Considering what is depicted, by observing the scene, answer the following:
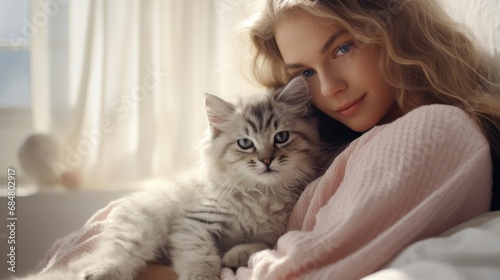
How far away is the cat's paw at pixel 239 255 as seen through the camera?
1217mm

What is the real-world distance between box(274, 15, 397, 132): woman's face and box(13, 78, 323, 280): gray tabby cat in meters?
0.11

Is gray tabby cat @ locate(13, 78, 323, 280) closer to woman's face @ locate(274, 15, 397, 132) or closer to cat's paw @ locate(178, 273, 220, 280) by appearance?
cat's paw @ locate(178, 273, 220, 280)

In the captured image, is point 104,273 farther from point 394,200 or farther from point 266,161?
point 394,200

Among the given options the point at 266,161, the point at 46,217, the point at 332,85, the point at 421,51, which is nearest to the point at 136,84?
the point at 46,217

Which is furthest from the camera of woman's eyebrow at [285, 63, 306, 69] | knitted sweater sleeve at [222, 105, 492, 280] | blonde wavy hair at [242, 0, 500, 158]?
woman's eyebrow at [285, 63, 306, 69]

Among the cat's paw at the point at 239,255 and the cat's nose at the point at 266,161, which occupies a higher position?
the cat's nose at the point at 266,161

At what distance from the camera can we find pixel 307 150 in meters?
1.45

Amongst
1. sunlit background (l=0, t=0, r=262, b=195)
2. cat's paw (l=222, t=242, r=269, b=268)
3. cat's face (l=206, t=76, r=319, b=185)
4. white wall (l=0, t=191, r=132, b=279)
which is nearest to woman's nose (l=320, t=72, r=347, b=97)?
cat's face (l=206, t=76, r=319, b=185)

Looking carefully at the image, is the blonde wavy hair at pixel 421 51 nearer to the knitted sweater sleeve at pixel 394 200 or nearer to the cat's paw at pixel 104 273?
the knitted sweater sleeve at pixel 394 200

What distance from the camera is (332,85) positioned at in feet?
4.35

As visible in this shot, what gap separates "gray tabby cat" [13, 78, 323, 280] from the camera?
4.11 ft

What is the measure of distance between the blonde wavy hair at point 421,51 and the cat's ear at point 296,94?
0.62ft

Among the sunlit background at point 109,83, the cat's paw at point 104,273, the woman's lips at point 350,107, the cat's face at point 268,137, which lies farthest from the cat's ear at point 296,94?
the cat's paw at point 104,273

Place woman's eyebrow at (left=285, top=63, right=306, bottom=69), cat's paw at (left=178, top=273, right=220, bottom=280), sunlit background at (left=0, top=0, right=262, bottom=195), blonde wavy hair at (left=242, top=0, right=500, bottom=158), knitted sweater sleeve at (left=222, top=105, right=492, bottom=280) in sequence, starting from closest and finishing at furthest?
knitted sweater sleeve at (left=222, top=105, right=492, bottom=280)
cat's paw at (left=178, top=273, right=220, bottom=280)
blonde wavy hair at (left=242, top=0, right=500, bottom=158)
woman's eyebrow at (left=285, top=63, right=306, bottom=69)
sunlit background at (left=0, top=0, right=262, bottom=195)
